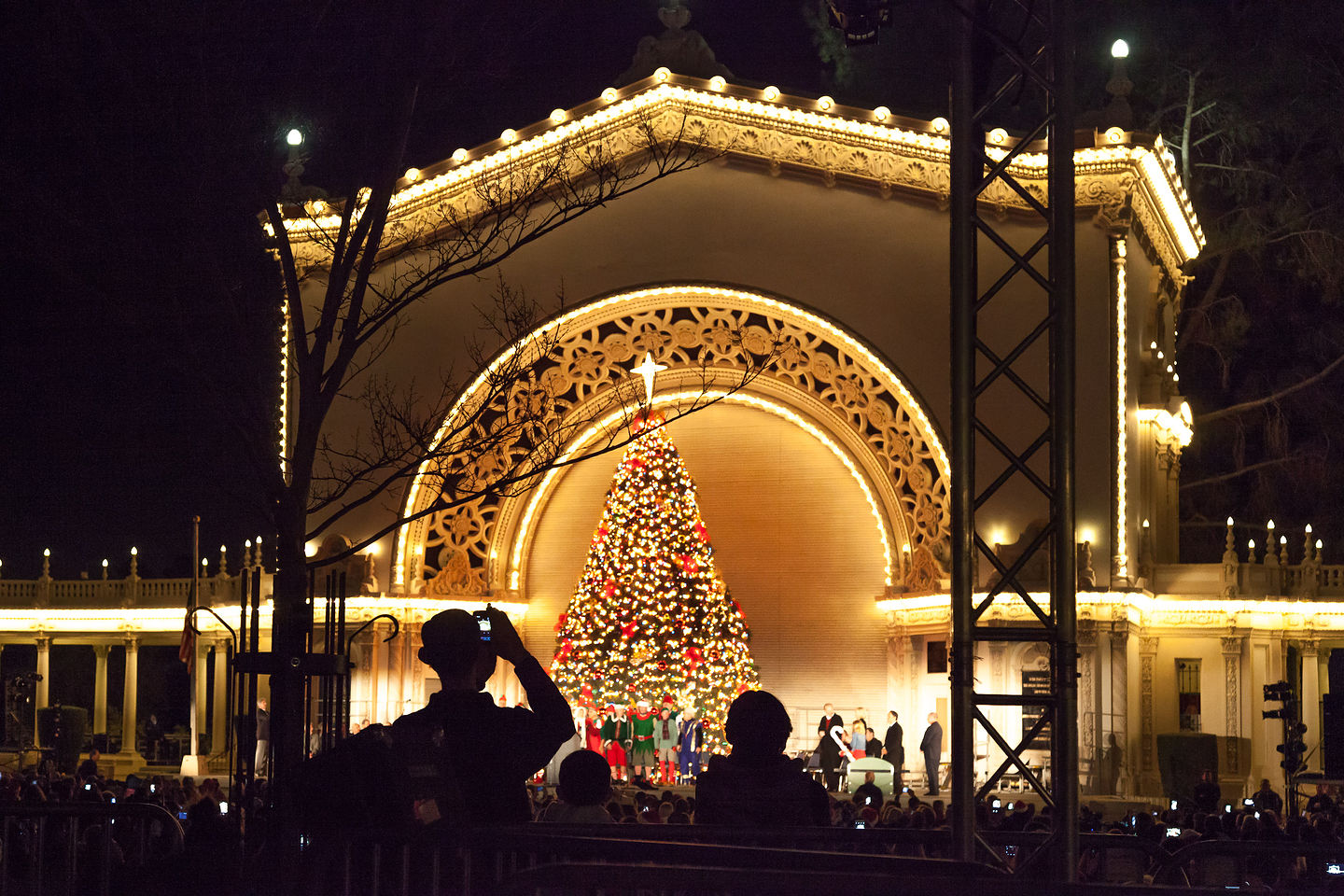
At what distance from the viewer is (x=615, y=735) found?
84.9 ft

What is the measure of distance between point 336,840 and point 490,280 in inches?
890

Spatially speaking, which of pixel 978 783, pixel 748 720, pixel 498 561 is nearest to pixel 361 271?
pixel 748 720

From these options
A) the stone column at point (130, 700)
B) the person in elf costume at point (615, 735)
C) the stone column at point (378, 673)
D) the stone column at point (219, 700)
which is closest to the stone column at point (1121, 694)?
the person in elf costume at point (615, 735)

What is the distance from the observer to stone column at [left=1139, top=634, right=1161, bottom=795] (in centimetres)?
2523

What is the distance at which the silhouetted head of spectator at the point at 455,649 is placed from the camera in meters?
5.68

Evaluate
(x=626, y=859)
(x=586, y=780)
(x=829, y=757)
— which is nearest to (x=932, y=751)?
(x=829, y=757)

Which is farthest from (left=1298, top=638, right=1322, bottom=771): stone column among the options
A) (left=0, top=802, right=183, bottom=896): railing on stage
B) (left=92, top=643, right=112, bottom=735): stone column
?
(left=92, top=643, right=112, bottom=735): stone column

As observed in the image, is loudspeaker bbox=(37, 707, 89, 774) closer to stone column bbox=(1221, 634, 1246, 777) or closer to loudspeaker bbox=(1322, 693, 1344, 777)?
stone column bbox=(1221, 634, 1246, 777)

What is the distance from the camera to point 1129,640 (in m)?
25.5

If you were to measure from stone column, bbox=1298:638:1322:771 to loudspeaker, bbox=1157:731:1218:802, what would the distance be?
3.27m

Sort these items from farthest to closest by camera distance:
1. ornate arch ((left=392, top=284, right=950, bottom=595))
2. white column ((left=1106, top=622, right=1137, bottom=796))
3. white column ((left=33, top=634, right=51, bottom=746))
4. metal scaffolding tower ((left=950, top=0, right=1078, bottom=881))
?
white column ((left=33, top=634, right=51, bottom=746)), ornate arch ((left=392, top=284, right=950, bottom=595)), white column ((left=1106, top=622, right=1137, bottom=796)), metal scaffolding tower ((left=950, top=0, right=1078, bottom=881))

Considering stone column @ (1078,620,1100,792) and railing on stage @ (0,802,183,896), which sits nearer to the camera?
railing on stage @ (0,802,183,896)

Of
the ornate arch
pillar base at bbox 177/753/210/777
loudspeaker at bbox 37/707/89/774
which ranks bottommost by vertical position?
pillar base at bbox 177/753/210/777

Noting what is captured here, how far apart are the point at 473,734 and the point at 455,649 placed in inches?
11.5
